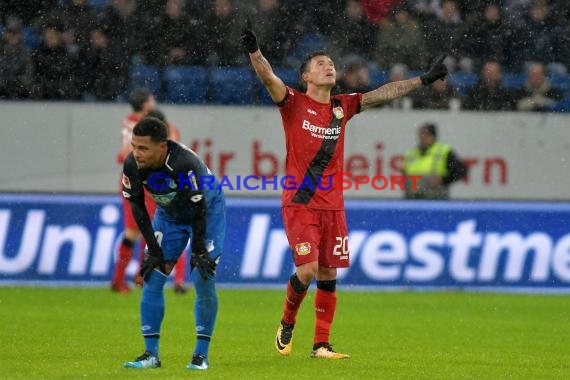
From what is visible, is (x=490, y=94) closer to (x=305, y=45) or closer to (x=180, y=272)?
(x=305, y=45)

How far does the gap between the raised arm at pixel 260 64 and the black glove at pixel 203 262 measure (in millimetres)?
1415

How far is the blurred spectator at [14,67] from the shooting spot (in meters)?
15.5

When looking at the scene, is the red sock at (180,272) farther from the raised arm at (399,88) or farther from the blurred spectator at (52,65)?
the raised arm at (399,88)

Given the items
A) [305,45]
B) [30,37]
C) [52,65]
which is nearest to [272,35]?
[305,45]

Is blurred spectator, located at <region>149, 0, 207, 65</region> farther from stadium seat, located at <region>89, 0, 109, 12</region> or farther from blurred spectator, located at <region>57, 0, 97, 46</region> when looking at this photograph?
blurred spectator, located at <region>57, 0, 97, 46</region>

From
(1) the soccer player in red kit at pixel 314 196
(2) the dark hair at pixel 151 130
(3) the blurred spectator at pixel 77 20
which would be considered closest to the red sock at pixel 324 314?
(1) the soccer player in red kit at pixel 314 196

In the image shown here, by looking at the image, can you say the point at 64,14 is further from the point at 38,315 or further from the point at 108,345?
the point at 108,345

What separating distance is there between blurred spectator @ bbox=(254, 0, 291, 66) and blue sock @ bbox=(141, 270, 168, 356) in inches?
354

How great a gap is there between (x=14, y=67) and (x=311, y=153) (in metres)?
8.07

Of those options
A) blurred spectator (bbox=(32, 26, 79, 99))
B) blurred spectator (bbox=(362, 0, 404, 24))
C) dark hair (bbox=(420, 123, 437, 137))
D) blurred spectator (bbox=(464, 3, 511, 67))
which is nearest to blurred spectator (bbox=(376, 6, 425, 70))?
blurred spectator (bbox=(362, 0, 404, 24))

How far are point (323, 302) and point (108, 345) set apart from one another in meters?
1.55

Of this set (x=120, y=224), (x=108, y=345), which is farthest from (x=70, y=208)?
(x=108, y=345)

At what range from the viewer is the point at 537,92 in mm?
16062

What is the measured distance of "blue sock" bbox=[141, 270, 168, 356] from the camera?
24.2ft
